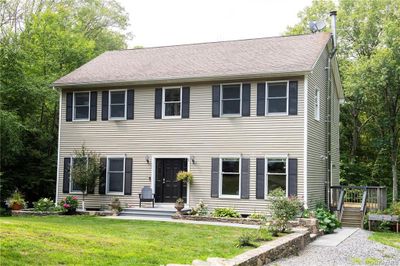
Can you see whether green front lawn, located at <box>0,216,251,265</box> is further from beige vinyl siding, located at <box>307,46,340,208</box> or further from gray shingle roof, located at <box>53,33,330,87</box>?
gray shingle roof, located at <box>53,33,330,87</box>

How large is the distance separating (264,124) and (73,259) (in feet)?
36.2

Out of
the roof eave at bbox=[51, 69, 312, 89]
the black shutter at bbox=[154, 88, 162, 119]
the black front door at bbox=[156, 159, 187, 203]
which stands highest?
→ the roof eave at bbox=[51, 69, 312, 89]

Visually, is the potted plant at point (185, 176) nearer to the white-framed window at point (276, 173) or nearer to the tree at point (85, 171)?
the white-framed window at point (276, 173)

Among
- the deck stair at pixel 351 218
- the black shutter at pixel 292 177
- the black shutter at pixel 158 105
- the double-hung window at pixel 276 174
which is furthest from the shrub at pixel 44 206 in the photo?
the deck stair at pixel 351 218

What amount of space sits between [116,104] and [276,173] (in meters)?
6.93

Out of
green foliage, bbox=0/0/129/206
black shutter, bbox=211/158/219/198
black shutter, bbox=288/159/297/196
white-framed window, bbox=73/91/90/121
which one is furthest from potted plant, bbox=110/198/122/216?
black shutter, bbox=288/159/297/196

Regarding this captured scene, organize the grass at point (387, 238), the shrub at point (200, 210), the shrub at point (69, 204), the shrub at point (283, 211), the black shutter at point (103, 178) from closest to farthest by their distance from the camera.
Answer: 1. the shrub at point (283, 211)
2. the grass at point (387, 238)
3. the shrub at point (200, 210)
4. the shrub at point (69, 204)
5. the black shutter at point (103, 178)

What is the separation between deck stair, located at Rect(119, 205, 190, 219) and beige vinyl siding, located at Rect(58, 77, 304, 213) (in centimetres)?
81

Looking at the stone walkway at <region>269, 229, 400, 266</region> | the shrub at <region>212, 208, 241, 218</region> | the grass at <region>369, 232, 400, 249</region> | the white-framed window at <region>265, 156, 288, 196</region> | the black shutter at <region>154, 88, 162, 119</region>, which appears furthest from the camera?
the black shutter at <region>154, 88, 162, 119</region>

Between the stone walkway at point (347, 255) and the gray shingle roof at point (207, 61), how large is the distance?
6.25m

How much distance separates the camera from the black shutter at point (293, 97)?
17.2 m

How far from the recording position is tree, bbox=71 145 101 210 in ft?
62.5

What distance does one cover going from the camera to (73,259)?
7.54m

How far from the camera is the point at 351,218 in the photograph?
1805 cm
